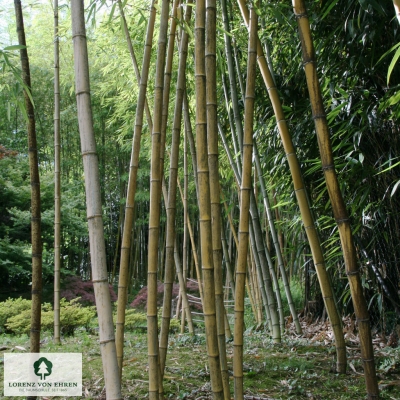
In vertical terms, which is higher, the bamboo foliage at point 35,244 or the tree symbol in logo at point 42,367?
the bamboo foliage at point 35,244

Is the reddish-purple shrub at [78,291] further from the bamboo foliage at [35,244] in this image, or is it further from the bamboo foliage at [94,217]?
the bamboo foliage at [94,217]

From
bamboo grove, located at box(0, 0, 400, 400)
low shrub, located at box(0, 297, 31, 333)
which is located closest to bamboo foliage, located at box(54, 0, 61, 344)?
bamboo grove, located at box(0, 0, 400, 400)

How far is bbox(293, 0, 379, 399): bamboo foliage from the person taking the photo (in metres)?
1.37

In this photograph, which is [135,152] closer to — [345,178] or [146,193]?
[345,178]

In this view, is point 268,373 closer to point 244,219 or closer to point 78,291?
point 244,219

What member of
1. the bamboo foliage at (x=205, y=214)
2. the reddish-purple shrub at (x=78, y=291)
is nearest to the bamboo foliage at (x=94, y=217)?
the bamboo foliage at (x=205, y=214)

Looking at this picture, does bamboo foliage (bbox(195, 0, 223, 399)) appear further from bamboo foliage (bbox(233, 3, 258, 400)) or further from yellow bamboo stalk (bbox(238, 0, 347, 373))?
yellow bamboo stalk (bbox(238, 0, 347, 373))

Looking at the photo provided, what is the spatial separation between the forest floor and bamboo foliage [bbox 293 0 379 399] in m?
0.78

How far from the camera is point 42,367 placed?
6.99 ft

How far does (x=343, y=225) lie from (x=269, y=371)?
54.5 inches

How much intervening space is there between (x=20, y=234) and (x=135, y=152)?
6.95m

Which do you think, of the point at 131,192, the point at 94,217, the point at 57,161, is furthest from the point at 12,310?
the point at 94,217

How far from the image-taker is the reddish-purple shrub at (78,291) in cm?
793

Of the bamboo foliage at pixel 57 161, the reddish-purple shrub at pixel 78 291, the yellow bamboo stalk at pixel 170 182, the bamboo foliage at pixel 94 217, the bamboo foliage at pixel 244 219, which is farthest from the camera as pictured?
the reddish-purple shrub at pixel 78 291
